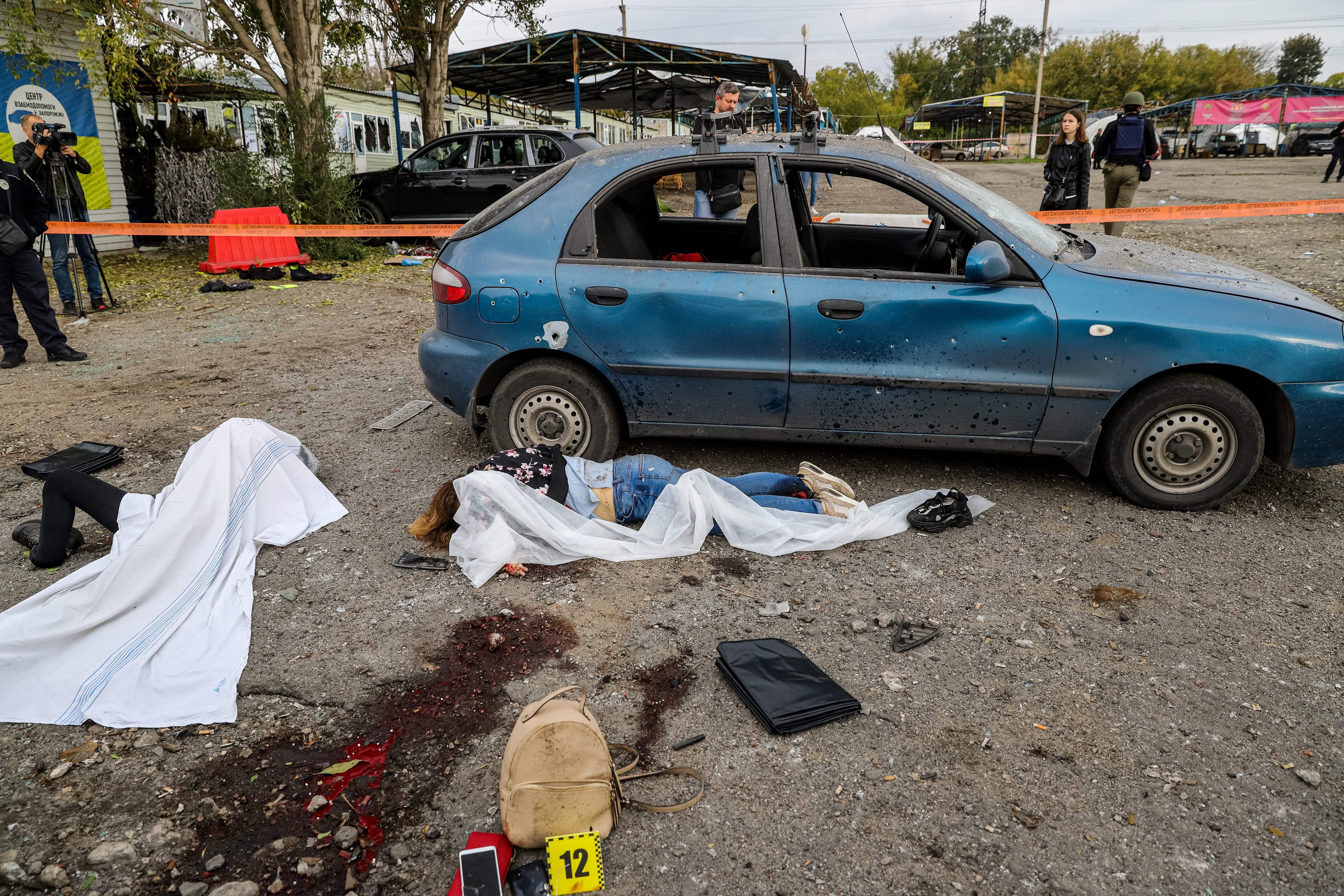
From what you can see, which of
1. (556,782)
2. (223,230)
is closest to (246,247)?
(223,230)

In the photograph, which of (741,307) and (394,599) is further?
(741,307)

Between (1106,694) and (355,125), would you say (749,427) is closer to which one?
(1106,694)

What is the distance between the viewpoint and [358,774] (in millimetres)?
2420

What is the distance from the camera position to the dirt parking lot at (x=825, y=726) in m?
2.12

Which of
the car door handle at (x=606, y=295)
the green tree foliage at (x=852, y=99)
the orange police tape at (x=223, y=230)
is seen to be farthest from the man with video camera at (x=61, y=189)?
the green tree foliage at (x=852, y=99)

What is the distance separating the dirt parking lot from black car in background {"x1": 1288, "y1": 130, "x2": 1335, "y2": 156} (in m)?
37.4

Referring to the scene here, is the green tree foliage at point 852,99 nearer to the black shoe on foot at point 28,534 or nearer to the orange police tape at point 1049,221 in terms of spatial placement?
the orange police tape at point 1049,221

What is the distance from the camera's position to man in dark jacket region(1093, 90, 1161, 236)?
9648 millimetres

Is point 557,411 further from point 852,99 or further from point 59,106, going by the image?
point 852,99

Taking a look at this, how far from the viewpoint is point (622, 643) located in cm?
306

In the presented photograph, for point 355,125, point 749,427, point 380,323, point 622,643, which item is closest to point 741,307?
point 749,427

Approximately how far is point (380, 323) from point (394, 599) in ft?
19.9

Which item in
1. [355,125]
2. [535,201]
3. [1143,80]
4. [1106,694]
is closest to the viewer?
[1106,694]

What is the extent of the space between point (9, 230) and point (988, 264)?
745 centimetres
